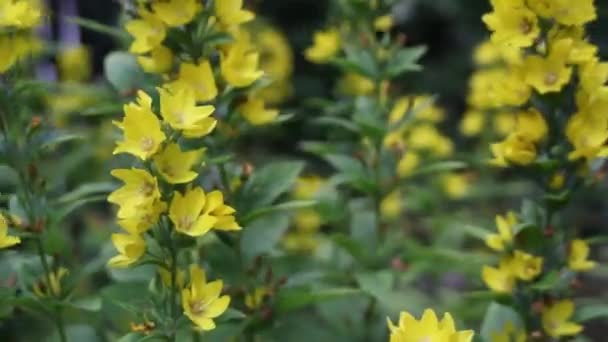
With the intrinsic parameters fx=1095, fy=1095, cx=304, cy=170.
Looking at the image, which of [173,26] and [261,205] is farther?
[261,205]

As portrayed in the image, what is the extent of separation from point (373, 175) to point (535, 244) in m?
0.53

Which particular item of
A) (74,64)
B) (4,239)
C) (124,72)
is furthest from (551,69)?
(74,64)

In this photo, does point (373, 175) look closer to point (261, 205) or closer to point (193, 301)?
point (261, 205)

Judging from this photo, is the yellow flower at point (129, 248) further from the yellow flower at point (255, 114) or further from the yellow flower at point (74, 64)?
the yellow flower at point (74, 64)

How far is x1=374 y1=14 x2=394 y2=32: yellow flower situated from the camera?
237 centimetres

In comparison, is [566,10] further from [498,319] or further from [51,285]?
[51,285]

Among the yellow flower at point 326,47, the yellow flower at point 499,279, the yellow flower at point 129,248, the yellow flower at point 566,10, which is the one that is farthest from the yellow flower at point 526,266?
the yellow flower at point 326,47

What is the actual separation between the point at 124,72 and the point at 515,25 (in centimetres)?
76

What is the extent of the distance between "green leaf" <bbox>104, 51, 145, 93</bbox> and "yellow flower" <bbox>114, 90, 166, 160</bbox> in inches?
20.6

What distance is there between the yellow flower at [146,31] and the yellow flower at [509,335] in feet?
2.55

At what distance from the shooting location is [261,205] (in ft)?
6.48

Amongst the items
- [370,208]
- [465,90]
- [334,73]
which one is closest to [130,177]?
[370,208]

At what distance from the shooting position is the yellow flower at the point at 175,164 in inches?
62.2

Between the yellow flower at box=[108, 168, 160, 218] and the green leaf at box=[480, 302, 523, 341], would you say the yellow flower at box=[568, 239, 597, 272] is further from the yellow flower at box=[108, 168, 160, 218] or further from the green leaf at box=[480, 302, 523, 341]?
the yellow flower at box=[108, 168, 160, 218]
